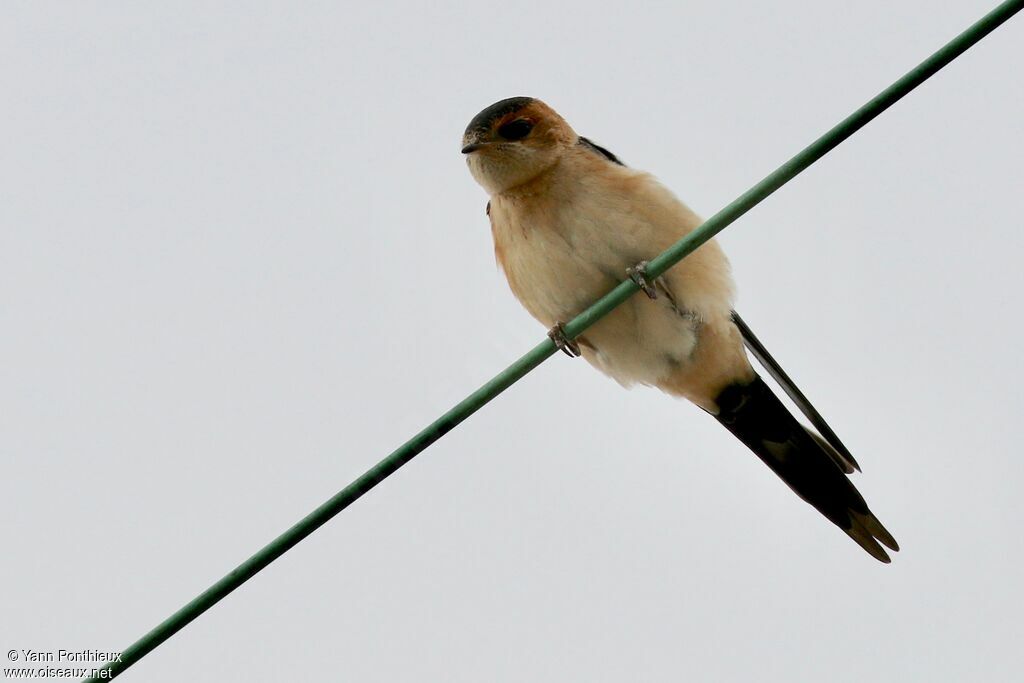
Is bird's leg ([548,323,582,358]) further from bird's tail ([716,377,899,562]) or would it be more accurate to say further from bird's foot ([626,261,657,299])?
bird's tail ([716,377,899,562])

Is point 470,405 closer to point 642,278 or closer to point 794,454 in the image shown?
point 642,278

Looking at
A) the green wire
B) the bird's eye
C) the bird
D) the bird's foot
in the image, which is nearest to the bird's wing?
the bird

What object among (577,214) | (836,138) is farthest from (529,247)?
(836,138)

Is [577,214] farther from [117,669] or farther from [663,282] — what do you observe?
[117,669]

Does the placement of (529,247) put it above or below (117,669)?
above

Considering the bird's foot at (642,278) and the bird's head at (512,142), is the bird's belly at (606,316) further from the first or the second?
the bird's head at (512,142)

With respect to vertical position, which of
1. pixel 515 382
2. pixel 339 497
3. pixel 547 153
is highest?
pixel 547 153

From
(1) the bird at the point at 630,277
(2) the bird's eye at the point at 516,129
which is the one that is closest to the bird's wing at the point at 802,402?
(1) the bird at the point at 630,277
